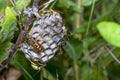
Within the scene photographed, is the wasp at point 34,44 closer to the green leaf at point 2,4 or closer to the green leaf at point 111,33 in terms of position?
the green leaf at point 2,4

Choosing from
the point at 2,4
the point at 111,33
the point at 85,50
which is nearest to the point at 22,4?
the point at 2,4

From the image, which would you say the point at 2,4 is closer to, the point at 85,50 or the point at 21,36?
the point at 21,36

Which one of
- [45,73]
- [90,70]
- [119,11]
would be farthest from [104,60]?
[45,73]

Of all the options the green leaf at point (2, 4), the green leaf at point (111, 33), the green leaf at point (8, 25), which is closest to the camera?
the green leaf at point (8, 25)

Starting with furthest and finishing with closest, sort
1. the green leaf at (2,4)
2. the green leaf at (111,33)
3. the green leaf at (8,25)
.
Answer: the green leaf at (111,33), the green leaf at (2,4), the green leaf at (8,25)

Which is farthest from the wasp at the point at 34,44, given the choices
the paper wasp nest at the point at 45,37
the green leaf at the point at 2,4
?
the green leaf at the point at 2,4

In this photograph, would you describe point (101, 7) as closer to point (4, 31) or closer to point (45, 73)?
point (45, 73)

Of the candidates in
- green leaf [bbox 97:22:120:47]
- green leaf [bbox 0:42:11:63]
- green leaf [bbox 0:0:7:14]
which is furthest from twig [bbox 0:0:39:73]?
green leaf [bbox 97:22:120:47]
